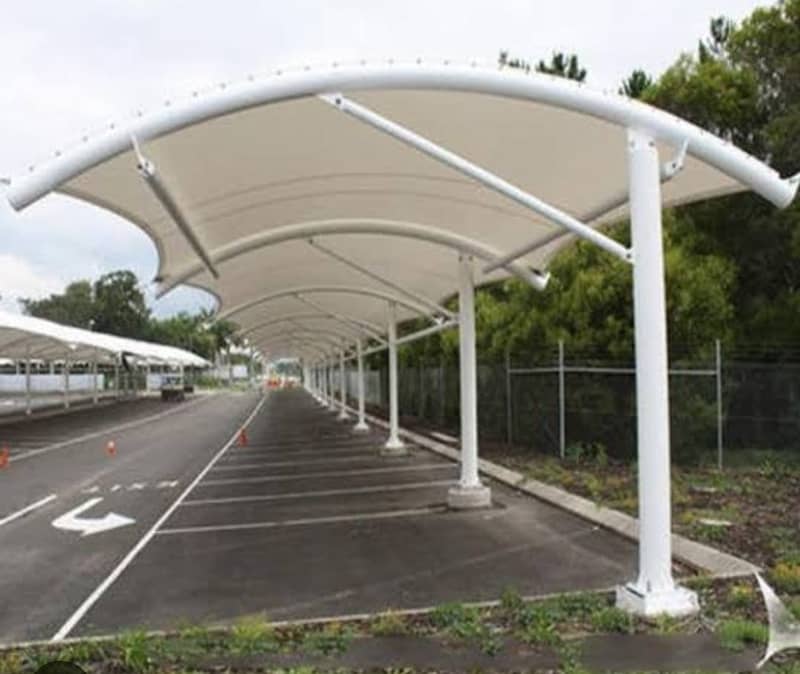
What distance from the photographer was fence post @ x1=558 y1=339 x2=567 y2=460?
1942cm

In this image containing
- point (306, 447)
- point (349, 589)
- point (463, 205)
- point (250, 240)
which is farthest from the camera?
point (306, 447)

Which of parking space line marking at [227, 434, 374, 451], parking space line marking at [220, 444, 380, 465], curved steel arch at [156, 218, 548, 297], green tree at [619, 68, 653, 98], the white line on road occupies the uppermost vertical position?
green tree at [619, 68, 653, 98]

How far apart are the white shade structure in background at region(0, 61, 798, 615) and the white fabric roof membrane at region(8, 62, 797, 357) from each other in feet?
0.07

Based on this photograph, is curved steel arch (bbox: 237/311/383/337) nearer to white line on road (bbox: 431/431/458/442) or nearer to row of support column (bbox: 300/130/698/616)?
white line on road (bbox: 431/431/458/442)

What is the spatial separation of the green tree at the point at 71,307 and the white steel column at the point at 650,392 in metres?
126

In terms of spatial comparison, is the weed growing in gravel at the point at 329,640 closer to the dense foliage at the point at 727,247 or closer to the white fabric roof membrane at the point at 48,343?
the dense foliage at the point at 727,247

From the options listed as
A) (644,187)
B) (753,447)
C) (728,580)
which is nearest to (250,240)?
(644,187)

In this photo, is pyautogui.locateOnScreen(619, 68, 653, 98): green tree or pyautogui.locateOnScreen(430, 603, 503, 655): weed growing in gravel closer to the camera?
pyautogui.locateOnScreen(430, 603, 503, 655): weed growing in gravel

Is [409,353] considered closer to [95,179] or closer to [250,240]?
[250,240]

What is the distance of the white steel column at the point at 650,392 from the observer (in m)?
8.10

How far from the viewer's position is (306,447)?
1027 inches

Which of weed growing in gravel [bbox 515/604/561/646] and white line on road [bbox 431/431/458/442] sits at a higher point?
white line on road [bbox 431/431/458/442]

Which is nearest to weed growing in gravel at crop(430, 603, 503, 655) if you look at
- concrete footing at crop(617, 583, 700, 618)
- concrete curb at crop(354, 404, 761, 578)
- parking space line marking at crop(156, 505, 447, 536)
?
concrete footing at crop(617, 583, 700, 618)

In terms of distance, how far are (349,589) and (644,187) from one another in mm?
4210
